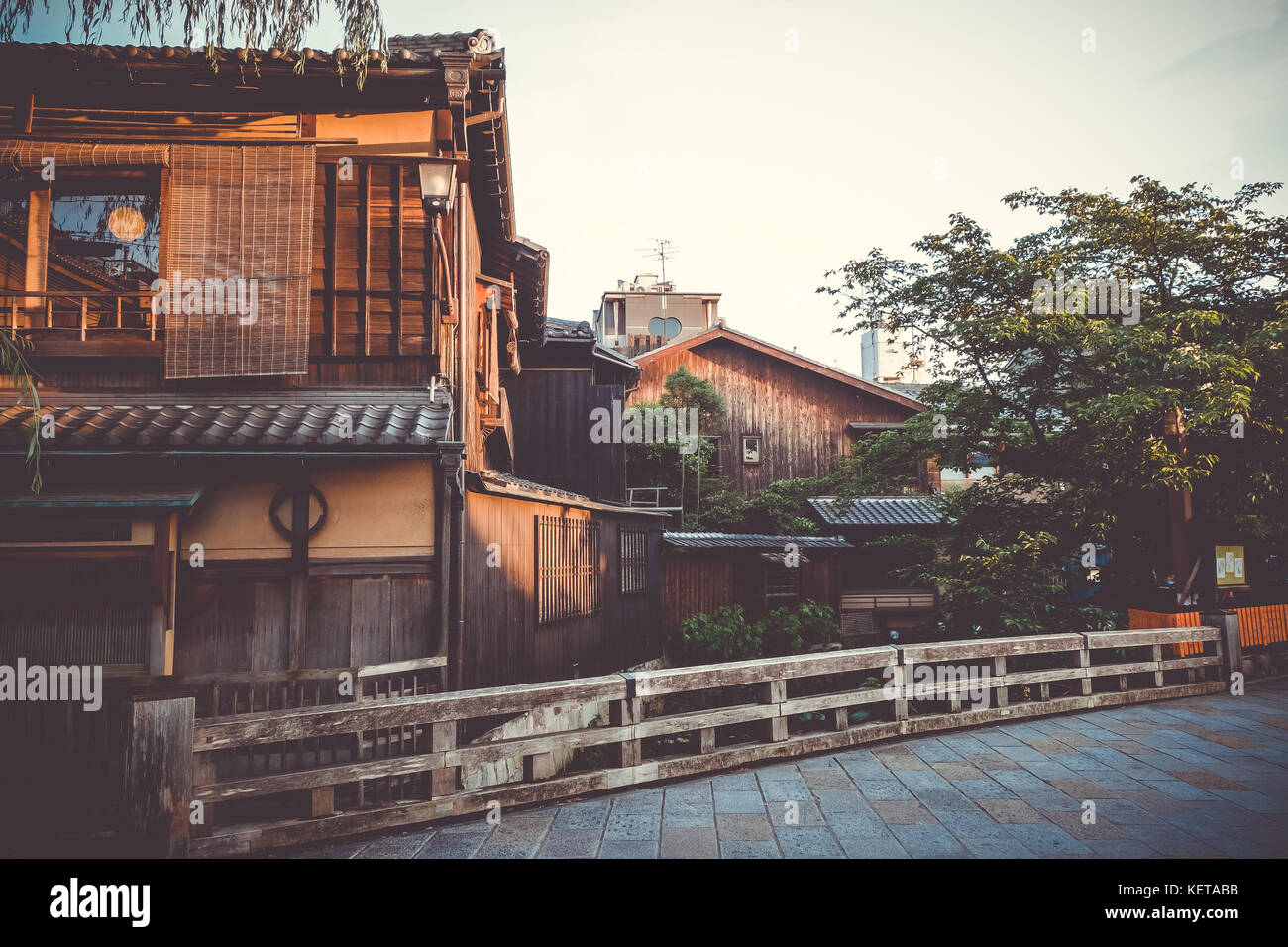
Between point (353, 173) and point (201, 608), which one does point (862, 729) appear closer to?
point (201, 608)

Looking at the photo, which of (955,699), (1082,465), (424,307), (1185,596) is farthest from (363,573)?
(1185,596)

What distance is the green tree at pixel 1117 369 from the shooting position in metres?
11.1

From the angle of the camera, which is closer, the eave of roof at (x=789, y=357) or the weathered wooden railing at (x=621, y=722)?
the weathered wooden railing at (x=621, y=722)

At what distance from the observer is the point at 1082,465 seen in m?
12.0

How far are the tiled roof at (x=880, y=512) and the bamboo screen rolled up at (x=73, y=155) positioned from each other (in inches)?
669

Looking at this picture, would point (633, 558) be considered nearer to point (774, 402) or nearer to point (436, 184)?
point (436, 184)

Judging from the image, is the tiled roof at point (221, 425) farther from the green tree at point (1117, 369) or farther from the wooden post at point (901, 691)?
the green tree at point (1117, 369)

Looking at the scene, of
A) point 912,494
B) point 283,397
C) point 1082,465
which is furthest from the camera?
point 912,494

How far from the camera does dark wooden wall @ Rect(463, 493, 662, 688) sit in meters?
8.52

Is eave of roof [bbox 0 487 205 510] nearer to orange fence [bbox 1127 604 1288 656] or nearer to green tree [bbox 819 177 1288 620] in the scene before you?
green tree [bbox 819 177 1288 620]

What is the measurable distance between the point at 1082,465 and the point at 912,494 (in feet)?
37.3

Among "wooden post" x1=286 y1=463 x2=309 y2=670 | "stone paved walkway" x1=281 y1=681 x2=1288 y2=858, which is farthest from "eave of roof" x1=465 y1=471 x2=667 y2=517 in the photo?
"stone paved walkway" x1=281 y1=681 x2=1288 y2=858

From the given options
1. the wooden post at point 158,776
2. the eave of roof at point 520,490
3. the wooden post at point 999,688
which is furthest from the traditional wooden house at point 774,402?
the wooden post at point 158,776

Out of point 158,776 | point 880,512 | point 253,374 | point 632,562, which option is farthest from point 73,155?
point 880,512
